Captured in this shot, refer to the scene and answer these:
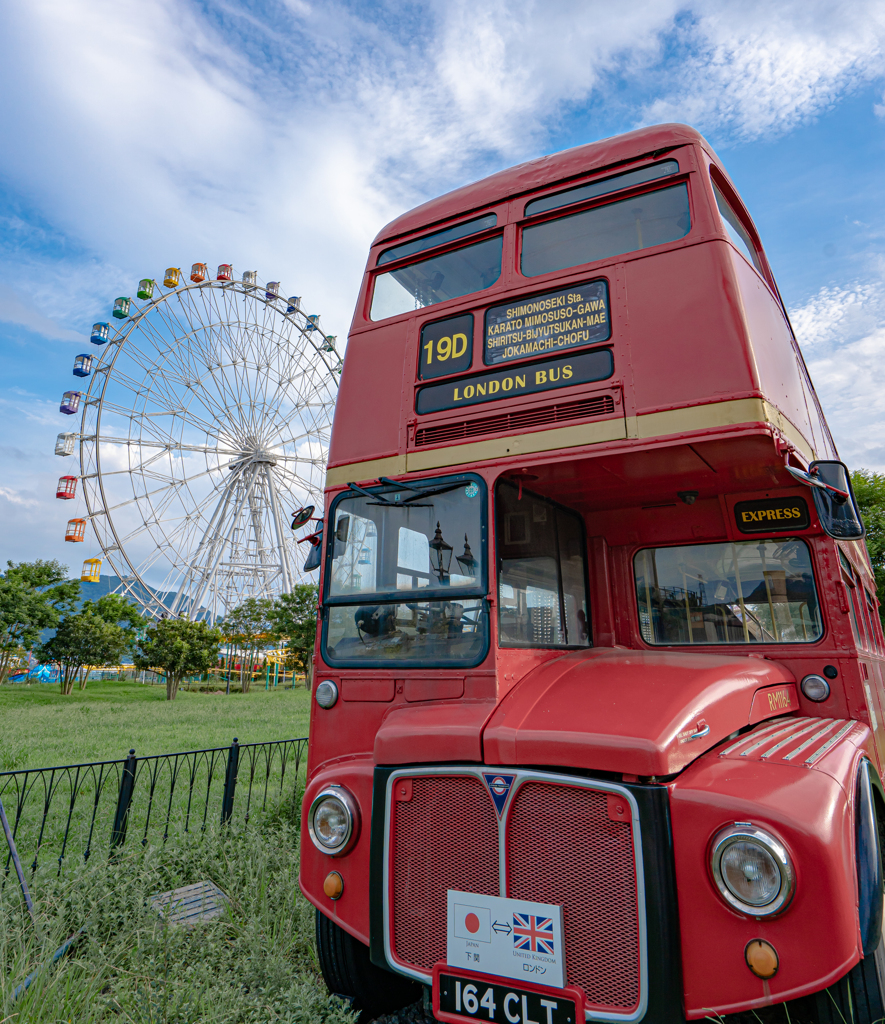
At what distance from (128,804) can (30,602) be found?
23.2 m

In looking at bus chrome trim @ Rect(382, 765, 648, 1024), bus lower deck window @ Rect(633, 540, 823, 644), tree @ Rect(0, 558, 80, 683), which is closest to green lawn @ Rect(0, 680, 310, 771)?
tree @ Rect(0, 558, 80, 683)

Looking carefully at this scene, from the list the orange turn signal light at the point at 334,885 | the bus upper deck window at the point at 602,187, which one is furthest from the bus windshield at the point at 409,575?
the bus upper deck window at the point at 602,187

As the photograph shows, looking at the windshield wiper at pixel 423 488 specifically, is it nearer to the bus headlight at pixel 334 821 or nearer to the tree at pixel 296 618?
the bus headlight at pixel 334 821

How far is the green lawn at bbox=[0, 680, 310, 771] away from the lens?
10.1 metres

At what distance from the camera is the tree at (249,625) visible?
31.2m

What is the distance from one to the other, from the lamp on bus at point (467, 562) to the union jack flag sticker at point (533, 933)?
55.4 inches

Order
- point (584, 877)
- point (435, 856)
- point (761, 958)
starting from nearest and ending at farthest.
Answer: point (761, 958) < point (584, 877) < point (435, 856)

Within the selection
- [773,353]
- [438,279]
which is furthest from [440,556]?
[773,353]

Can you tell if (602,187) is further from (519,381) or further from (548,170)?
(519,381)

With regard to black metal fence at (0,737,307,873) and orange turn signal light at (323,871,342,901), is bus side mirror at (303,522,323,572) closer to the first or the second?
orange turn signal light at (323,871,342,901)

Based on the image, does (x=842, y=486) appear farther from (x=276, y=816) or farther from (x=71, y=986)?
(x=276, y=816)

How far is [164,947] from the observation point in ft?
11.8

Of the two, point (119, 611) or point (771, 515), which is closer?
point (771, 515)

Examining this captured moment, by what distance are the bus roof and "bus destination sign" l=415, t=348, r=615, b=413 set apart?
1.22 m
